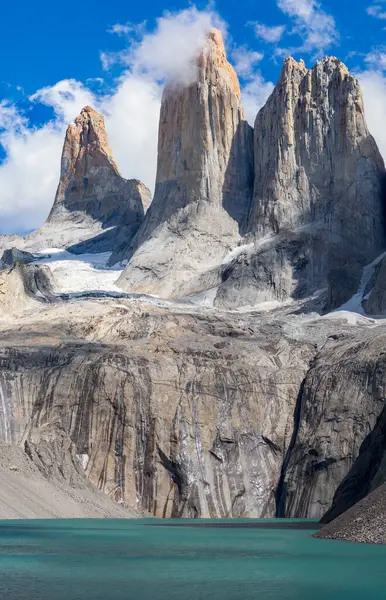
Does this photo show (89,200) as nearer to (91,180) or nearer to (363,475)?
(91,180)

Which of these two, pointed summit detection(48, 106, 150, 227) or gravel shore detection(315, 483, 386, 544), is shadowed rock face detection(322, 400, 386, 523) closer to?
gravel shore detection(315, 483, 386, 544)

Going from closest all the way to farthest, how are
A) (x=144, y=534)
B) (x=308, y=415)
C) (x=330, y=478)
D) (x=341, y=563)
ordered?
(x=341, y=563), (x=144, y=534), (x=330, y=478), (x=308, y=415)

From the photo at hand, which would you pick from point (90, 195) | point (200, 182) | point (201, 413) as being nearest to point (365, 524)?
point (201, 413)

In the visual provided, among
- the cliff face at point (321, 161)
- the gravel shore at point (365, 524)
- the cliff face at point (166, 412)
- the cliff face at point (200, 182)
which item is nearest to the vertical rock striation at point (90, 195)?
the cliff face at point (200, 182)

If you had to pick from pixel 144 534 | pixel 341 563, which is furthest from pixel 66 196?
pixel 341 563

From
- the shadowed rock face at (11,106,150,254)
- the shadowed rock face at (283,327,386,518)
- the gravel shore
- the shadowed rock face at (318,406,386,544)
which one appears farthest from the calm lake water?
the shadowed rock face at (11,106,150,254)

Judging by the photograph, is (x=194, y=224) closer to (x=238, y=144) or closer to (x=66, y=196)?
(x=238, y=144)

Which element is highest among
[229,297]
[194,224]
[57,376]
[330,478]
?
[194,224]

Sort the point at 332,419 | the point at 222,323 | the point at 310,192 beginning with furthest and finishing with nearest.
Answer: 1. the point at 310,192
2. the point at 222,323
3. the point at 332,419
